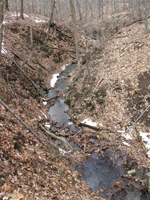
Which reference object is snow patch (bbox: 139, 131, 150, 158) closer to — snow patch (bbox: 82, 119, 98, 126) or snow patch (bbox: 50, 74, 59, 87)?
snow patch (bbox: 82, 119, 98, 126)

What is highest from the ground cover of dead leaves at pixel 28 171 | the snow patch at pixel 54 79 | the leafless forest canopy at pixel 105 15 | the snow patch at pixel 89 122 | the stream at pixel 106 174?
the leafless forest canopy at pixel 105 15

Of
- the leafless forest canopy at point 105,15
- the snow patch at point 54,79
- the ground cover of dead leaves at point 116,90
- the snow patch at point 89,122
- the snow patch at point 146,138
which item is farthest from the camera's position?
the leafless forest canopy at point 105,15

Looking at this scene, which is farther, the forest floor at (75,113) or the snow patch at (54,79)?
the snow patch at (54,79)

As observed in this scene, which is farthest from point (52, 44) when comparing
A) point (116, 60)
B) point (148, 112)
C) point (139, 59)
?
point (148, 112)

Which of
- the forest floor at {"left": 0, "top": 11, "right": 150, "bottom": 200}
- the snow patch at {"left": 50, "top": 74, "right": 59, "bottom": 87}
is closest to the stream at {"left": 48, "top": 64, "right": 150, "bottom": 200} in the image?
the forest floor at {"left": 0, "top": 11, "right": 150, "bottom": 200}

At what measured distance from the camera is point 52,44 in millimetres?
22734

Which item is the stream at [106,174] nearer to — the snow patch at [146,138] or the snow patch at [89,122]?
the snow patch at [89,122]

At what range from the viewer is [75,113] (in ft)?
39.2

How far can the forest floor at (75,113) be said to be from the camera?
447 centimetres

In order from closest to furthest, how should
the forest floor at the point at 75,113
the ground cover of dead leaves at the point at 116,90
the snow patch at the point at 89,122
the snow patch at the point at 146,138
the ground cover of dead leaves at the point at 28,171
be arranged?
the ground cover of dead leaves at the point at 28,171 < the forest floor at the point at 75,113 < the snow patch at the point at 146,138 < the ground cover of dead leaves at the point at 116,90 < the snow patch at the point at 89,122

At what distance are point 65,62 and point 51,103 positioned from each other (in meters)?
10.5

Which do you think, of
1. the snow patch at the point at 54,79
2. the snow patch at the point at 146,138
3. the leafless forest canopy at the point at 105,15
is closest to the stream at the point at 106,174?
the snow patch at the point at 146,138

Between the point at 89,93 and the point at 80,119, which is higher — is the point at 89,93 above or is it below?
above

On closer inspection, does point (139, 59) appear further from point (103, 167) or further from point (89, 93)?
point (103, 167)
